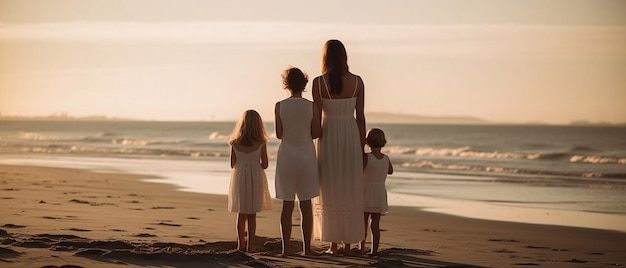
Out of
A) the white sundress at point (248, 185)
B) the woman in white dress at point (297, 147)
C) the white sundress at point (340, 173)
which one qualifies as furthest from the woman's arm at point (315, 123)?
the white sundress at point (248, 185)

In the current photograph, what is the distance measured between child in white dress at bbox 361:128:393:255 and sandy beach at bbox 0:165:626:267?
1.14 feet

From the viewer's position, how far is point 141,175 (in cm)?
2292

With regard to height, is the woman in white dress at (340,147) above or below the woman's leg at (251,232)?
above

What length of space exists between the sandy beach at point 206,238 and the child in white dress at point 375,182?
0.35 meters

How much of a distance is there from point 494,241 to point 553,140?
185ft

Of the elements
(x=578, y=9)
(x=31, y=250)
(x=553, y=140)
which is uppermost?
(x=578, y=9)

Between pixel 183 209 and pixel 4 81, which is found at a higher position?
pixel 4 81

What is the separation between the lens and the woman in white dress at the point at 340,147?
28.7 ft

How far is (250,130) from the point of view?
9352 mm


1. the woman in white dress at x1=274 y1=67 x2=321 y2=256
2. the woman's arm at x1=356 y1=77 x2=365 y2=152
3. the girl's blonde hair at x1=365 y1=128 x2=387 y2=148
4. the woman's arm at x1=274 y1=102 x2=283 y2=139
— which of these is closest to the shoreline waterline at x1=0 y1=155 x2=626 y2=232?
the girl's blonde hair at x1=365 y1=128 x2=387 y2=148

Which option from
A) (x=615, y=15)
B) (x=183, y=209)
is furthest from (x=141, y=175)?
(x=615, y=15)

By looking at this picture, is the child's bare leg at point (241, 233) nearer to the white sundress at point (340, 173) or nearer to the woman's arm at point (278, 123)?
the white sundress at point (340, 173)

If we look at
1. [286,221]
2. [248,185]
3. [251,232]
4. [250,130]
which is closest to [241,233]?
[251,232]

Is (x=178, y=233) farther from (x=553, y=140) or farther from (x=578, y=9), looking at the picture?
(x=553, y=140)
